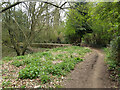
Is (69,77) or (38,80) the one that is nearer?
(38,80)

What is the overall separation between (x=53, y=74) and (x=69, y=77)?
633mm

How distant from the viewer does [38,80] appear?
3.18 meters

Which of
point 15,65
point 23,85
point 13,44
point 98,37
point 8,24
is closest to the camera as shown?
point 23,85

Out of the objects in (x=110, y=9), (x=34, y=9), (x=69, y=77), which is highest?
(x=34, y=9)

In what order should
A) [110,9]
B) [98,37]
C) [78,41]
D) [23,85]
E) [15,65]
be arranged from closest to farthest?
[23,85] < [110,9] < [15,65] < [98,37] < [78,41]

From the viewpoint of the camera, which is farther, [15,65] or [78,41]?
[78,41]

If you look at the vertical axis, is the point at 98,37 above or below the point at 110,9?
below

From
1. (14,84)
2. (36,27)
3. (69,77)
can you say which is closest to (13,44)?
(36,27)

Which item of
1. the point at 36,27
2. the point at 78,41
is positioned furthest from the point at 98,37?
the point at 36,27

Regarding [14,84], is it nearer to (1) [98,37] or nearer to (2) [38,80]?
(2) [38,80]

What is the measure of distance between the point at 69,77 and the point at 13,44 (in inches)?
280

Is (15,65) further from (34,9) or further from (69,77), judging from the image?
(34,9)

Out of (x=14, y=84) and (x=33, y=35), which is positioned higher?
(x=33, y=35)

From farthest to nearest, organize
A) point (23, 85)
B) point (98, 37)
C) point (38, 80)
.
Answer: point (98, 37) → point (38, 80) → point (23, 85)
